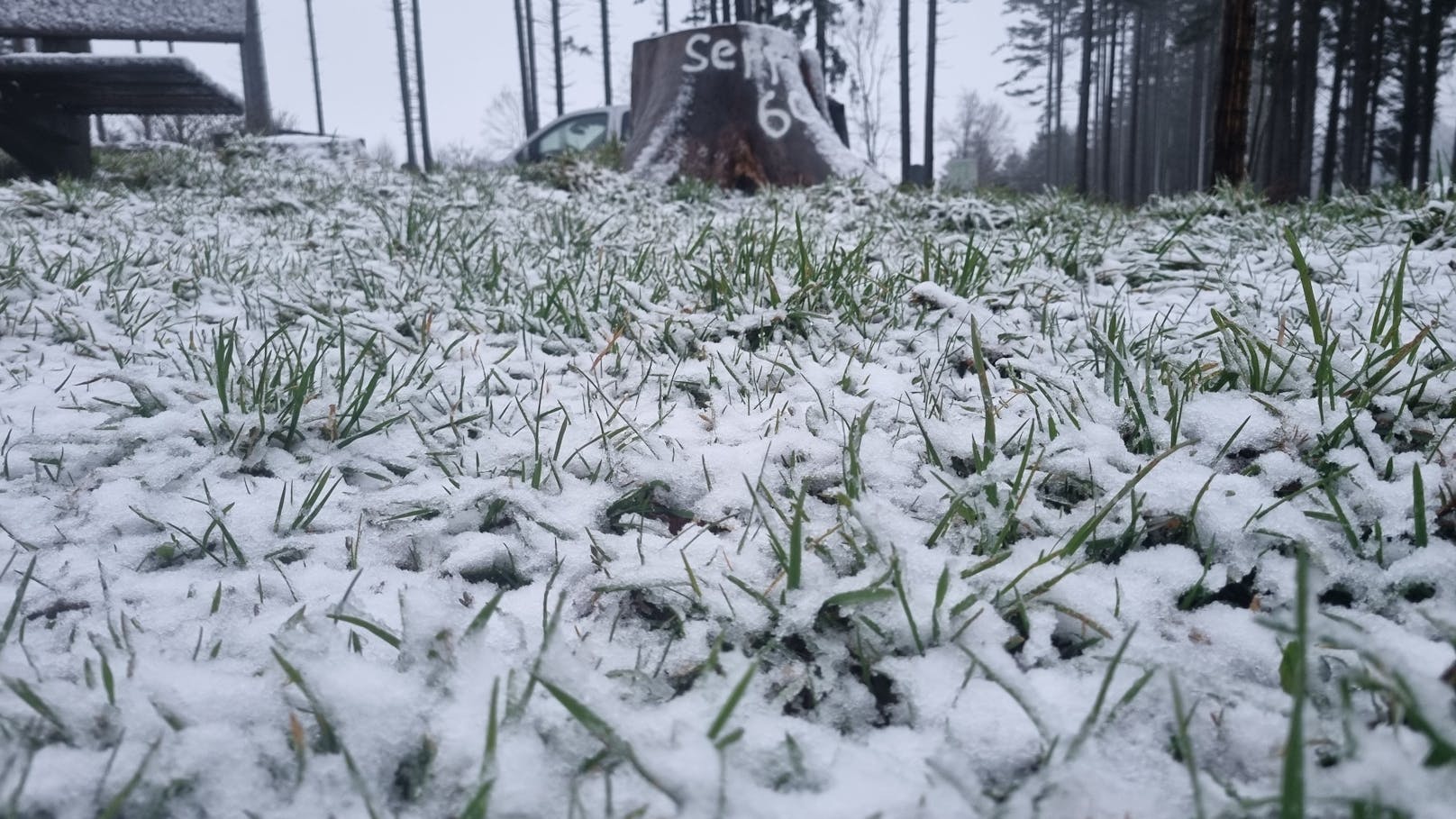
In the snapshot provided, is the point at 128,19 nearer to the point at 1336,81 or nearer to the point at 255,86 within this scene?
the point at 255,86

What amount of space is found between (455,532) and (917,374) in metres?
1.02

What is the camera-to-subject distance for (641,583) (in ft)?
3.08

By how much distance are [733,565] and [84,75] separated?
19.1ft

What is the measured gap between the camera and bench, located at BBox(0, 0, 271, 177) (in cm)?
466

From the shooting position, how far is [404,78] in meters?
27.4

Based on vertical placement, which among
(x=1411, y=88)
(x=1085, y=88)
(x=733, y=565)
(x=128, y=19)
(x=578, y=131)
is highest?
(x=1085, y=88)

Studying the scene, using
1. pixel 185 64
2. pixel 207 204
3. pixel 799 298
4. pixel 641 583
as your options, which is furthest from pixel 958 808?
pixel 185 64

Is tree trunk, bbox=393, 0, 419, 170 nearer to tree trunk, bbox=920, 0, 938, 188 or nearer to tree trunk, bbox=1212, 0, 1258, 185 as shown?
tree trunk, bbox=920, 0, 938, 188

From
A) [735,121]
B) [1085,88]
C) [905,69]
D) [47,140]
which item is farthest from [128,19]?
[1085,88]

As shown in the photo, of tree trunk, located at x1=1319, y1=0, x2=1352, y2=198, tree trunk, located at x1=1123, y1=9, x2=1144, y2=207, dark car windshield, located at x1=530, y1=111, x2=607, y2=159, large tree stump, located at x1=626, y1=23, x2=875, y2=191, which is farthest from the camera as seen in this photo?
tree trunk, located at x1=1123, y1=9, x2=1144, y2=207

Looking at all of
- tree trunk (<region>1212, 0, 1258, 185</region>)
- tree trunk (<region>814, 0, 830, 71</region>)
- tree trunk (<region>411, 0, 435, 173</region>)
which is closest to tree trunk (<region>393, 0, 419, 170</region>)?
tree trunk (<region>411, 0, 435, 173</region>)

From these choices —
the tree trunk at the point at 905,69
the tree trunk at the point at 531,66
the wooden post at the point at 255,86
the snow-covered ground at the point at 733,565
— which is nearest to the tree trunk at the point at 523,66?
the tree trunk at the point at 531,66

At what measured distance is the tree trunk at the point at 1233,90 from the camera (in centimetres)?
523

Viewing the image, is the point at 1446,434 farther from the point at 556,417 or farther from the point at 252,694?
the point at 252,694
